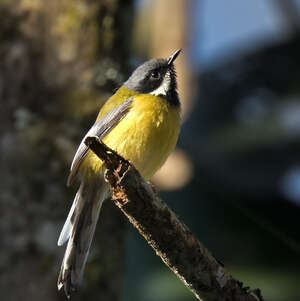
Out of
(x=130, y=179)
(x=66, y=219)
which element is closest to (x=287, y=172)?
(x=66, y=219)

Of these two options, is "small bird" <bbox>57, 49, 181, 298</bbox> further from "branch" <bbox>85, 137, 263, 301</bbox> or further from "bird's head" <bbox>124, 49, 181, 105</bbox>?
"branch" <bbox>85, 137, 263, 301</bbox>

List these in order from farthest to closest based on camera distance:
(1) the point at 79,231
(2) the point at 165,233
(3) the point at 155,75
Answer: (3) the point at 155,75 → (1) the point at 79,231 → (2) the point at 165,233

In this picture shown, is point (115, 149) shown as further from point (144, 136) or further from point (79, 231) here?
point (79, 231)

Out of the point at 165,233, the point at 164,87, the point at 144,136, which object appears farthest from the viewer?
the point at 164,87

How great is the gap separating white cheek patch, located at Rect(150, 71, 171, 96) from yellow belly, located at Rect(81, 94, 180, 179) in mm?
225

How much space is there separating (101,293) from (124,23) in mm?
2238

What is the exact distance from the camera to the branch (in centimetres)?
310

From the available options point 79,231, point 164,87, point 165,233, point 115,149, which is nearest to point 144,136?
point 115,149

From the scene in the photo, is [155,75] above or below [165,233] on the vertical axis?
above

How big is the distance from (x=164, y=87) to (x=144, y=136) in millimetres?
673

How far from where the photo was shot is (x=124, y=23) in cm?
551

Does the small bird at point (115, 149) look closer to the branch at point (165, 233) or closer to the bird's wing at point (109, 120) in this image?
the bird's wing at point (109, 120)

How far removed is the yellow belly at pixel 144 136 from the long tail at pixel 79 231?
0.15 metres

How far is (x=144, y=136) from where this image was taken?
4.23 metres
